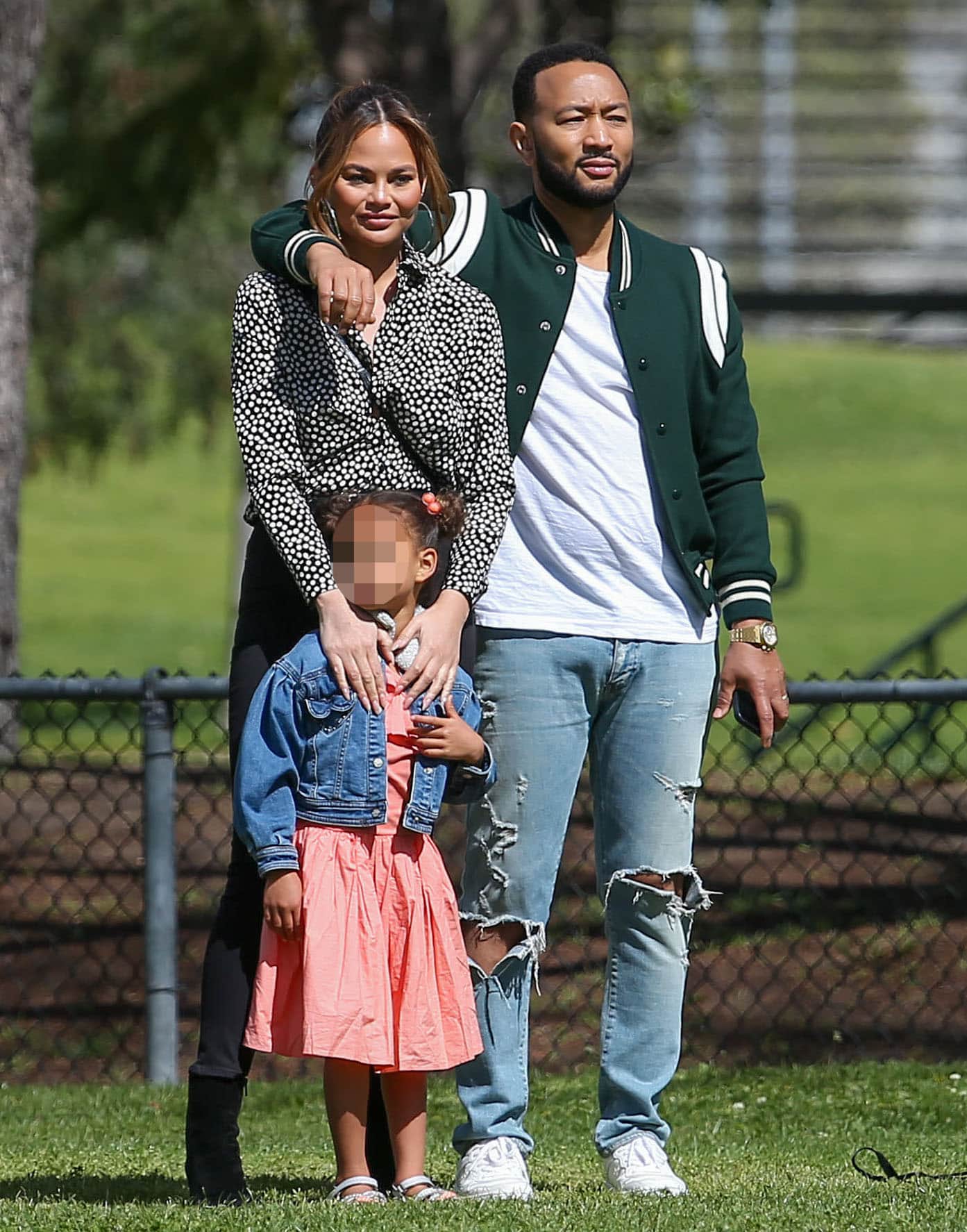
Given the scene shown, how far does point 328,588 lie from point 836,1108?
2.37 meters

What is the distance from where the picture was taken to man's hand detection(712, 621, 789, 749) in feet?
11.8

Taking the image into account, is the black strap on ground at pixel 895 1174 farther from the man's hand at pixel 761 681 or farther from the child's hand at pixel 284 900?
the child's hand at pixel 284 900

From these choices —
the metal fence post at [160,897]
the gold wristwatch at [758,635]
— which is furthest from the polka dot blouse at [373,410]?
the metal fence post at [160,897]

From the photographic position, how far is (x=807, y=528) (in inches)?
1199

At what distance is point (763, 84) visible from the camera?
1639cm

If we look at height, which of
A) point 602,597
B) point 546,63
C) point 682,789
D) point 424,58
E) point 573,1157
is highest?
point 424,58

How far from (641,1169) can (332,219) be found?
1.88m

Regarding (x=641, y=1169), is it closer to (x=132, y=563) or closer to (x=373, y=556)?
(x=373, y=556)

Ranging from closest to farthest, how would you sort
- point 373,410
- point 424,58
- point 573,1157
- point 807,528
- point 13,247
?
1. point 373,410
2. point 573,1157
3. point 13,247
4. point 424,58
5. point 807,528

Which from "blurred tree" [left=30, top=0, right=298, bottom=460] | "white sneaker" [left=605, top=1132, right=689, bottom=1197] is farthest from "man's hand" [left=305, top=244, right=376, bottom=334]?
"blurred tree" [left=30, top=0, right=298, bottom=460]

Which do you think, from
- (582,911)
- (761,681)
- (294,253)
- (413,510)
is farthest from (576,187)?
(582,911)

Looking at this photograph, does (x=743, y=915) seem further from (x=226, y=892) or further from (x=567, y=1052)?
(x=226, y=892)

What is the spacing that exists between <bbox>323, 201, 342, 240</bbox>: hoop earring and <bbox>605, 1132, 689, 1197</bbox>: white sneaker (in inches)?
71.0

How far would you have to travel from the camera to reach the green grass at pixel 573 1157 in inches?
130
